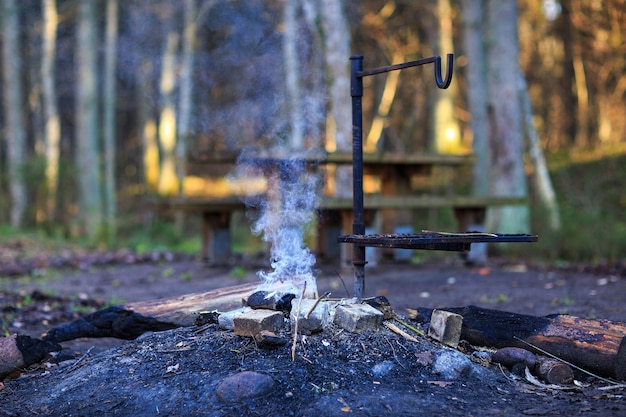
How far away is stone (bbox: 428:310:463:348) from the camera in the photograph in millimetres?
4352

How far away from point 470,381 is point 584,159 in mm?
18944

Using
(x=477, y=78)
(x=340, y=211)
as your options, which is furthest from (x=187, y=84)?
(x=340, y=211)

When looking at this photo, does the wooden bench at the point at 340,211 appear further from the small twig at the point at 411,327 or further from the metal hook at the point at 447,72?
the metal hook at the point at 447,72

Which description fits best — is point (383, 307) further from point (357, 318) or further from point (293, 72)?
point (293, 72)

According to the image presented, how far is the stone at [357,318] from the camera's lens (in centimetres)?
423

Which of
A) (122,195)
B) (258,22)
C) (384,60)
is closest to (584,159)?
(384,60)

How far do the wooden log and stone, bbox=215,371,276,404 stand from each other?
4.28 feet

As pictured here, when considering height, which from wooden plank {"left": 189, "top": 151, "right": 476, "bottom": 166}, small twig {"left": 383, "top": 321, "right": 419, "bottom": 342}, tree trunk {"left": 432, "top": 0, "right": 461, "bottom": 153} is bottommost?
small twig {"left": 383, "top": 321, "right": 419, "bottom": 342}

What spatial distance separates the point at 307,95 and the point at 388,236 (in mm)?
13346

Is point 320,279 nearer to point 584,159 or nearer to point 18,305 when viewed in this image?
point 18,305

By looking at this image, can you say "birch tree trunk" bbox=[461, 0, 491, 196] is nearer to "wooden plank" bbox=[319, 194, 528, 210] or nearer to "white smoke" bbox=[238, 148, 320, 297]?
"wooden plank" bbox=[319, 194, 528, 210]

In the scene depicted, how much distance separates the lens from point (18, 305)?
6.84 m

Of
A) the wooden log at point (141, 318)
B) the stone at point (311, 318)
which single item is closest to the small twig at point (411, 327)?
the stone at point (311, 318)

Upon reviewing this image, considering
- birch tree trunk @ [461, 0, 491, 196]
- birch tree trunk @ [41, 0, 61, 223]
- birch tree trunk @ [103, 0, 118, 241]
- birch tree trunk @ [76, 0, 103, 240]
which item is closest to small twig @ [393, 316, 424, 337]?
birch tree trunk @ [461, 0, 491, 196]
